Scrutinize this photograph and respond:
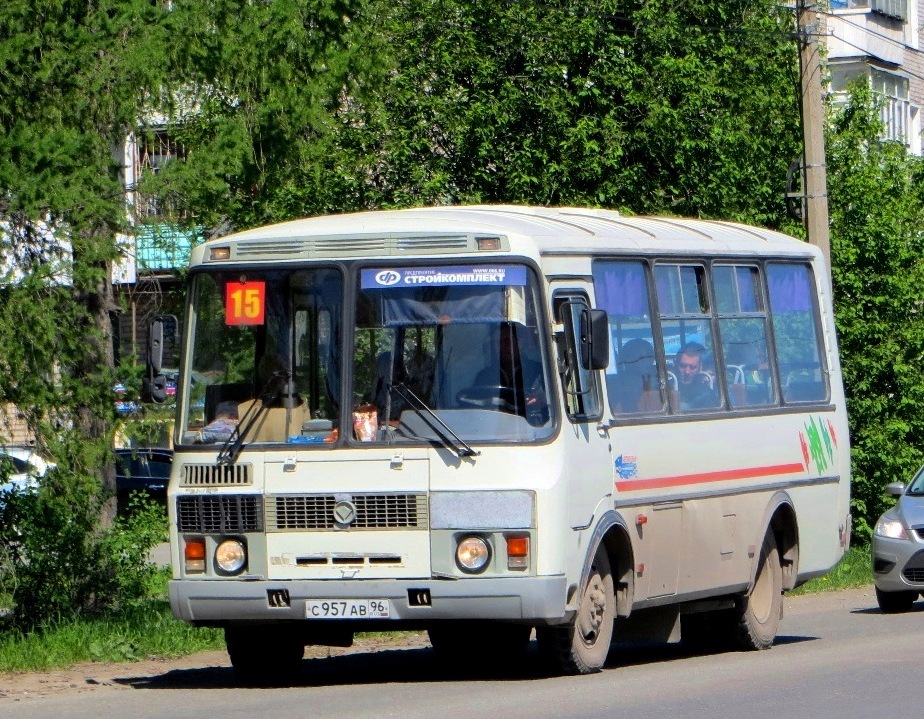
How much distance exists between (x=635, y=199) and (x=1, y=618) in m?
8.96

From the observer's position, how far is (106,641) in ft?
43.5

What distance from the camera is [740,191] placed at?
21.6 metres

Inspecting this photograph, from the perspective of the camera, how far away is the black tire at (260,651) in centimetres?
1173

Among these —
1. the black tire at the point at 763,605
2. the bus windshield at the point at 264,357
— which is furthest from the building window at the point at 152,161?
the black tire at the point at 763,605

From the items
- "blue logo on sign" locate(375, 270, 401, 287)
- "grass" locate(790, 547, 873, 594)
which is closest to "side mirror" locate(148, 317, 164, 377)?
"blue logo on sign" locate(375, 270, 401, 287)

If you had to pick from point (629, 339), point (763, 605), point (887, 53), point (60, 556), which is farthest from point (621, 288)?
point (887, 53)

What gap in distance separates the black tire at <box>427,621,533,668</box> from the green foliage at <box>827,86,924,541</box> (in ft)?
38.1

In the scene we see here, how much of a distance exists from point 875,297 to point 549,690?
14486mm

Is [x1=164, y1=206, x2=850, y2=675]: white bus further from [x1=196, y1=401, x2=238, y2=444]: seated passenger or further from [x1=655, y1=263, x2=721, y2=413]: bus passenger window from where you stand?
[x1=655, y1=263, x2=721, y2=413]: bus passenger window

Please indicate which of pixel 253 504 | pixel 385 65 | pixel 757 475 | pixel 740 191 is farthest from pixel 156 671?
pixel 740 191

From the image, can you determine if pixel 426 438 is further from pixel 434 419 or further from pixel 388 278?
pixel 388 278

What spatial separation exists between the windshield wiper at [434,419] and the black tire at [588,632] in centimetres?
114

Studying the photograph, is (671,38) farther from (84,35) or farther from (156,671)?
(156,671)

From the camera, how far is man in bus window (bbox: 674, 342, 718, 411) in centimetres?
1266
